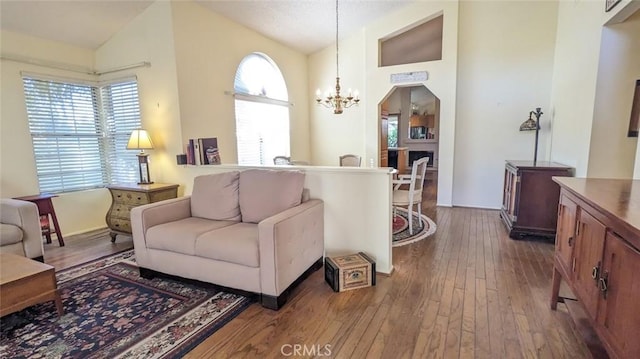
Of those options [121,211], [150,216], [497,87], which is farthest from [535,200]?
[121,211]

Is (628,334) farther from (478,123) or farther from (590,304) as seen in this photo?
(478,123)

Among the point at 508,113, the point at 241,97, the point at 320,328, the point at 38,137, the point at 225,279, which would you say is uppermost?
the point at 241,97

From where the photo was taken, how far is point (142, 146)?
148 inches

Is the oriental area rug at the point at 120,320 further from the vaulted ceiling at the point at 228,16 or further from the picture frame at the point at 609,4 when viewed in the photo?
the picture frame at the point at 609,4

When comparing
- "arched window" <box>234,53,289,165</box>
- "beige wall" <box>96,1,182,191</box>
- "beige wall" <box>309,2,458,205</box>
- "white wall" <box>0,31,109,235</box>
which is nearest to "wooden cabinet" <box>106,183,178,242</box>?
"beige wall" <box>96,1,182,191</box>

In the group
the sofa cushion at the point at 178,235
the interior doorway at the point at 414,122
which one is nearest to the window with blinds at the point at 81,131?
the sofa cushion at the point at 178,235

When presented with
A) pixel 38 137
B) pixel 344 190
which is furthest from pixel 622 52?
pixel 38 137

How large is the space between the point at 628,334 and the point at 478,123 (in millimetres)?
4332

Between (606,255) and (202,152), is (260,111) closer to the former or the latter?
Result: (202,152)

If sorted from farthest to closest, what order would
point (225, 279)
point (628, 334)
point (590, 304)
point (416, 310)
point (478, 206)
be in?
point (478, 206) → point (225, 279) → point (416, 310) → point (590, 304) → point (628, 334)

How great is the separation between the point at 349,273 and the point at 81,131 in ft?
13.3

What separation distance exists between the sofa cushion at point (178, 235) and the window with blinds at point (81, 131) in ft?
6.73

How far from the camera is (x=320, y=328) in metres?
1.99

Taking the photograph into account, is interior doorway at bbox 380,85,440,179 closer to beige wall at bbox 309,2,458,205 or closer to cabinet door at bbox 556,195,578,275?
beige wall at bbox 309,2,458,205
